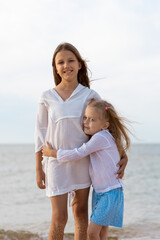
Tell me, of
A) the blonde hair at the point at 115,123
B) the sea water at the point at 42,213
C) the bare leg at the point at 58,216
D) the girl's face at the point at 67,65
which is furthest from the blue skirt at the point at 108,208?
the sea water at the point at 42,213

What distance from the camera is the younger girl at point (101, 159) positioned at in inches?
110

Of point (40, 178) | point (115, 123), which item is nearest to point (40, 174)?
point (40, 178)

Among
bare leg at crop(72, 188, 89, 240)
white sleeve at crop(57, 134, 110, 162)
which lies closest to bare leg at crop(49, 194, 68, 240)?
bare leg at crop(72, 188, 89, 240)

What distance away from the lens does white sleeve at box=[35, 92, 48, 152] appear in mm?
3012

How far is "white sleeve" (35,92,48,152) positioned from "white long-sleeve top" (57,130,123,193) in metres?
0.30

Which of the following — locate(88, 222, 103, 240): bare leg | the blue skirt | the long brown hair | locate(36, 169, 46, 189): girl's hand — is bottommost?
locate(88, 222, 103, 240): bare leg

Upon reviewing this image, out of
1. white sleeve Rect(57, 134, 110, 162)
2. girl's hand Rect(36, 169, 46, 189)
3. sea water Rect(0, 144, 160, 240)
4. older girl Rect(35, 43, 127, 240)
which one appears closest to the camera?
white sleeve Rect(57, 134, 110, 162)

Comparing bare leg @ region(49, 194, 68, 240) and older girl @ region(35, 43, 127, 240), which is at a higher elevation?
older girl @ region(35, 43, 127, 240)

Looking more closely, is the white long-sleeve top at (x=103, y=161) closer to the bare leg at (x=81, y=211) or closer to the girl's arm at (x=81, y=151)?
the girl's arm at (x=81, y=151)

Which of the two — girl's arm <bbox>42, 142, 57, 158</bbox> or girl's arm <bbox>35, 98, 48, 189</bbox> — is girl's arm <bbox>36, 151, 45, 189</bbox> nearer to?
girl's arm <bbox>35, 98, 48, 189</bbox>

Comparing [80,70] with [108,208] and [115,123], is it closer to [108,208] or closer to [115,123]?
[115,123]

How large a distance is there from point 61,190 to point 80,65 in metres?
1.21

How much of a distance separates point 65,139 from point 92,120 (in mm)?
292

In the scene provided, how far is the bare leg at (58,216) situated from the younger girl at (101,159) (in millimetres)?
246
